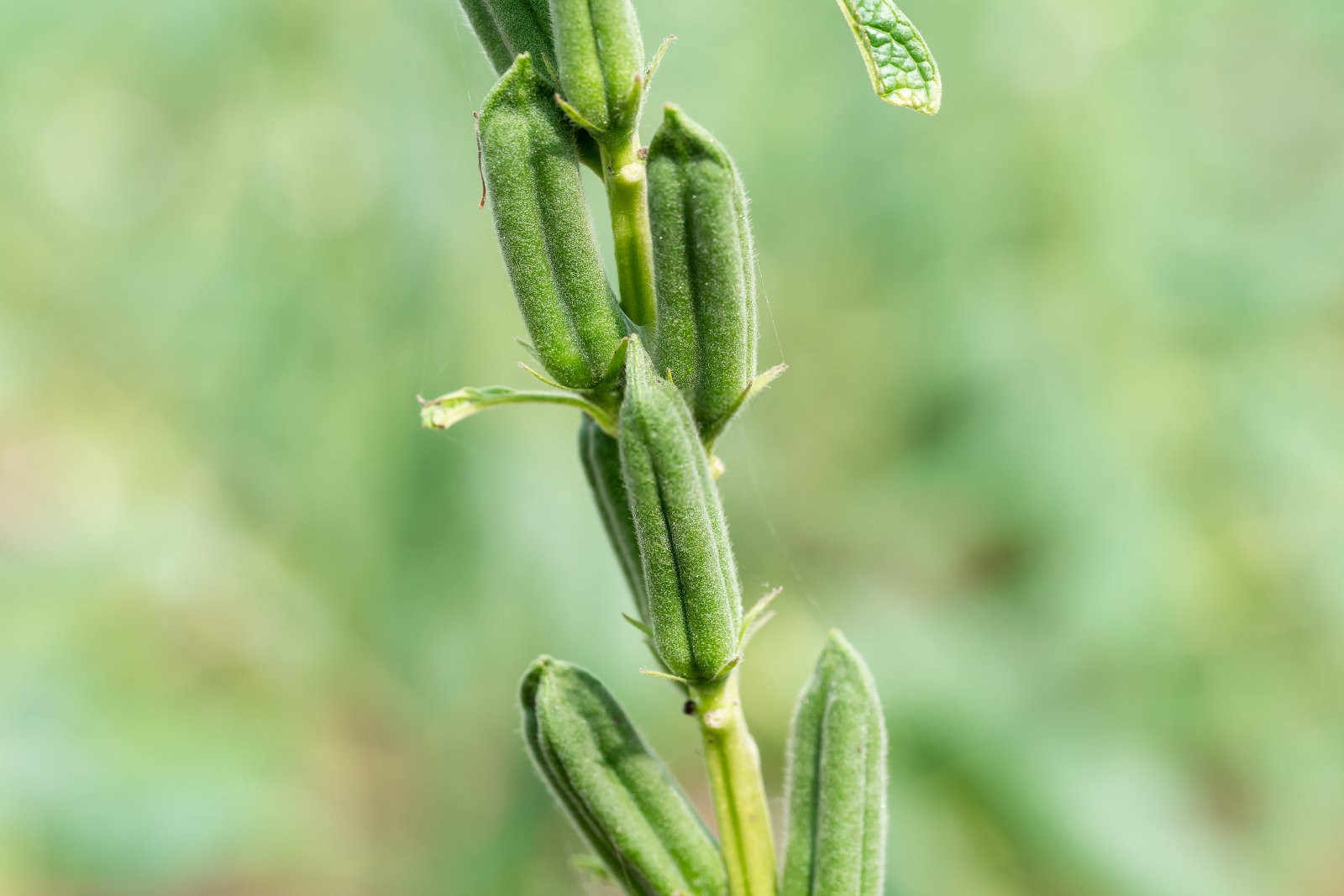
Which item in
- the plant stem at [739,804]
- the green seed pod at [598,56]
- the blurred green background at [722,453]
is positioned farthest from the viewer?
the blurred green background at [722,453]

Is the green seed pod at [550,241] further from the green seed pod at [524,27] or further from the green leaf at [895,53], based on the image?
the green leaf at [895,53]

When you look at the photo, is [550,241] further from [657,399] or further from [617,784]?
[617,784]

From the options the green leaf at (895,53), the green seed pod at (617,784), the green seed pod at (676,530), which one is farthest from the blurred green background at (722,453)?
the green leaf at (895,53)

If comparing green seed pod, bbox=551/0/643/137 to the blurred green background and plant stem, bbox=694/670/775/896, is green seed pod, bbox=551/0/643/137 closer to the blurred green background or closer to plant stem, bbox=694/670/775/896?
plant stem, bbox=694/670/775/896

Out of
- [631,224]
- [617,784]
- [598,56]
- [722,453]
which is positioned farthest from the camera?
[722,453]

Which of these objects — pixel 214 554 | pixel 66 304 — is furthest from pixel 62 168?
pixel 214 554

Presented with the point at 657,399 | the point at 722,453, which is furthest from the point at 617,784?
the point at 722,453
